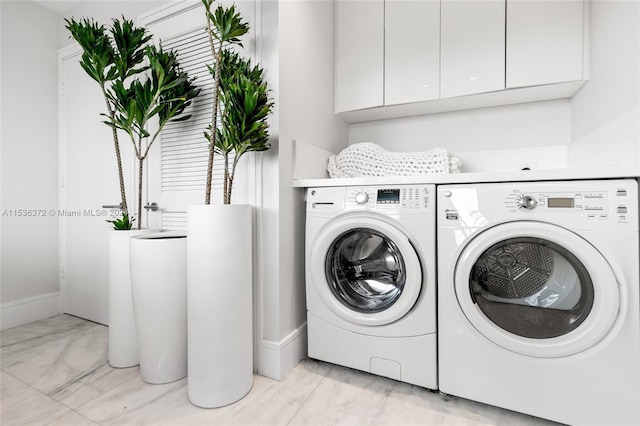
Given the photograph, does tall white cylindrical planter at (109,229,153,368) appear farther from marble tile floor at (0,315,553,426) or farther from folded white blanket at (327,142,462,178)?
folded white blanket at (327,142,462,178)

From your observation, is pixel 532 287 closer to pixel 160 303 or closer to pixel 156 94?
pixel 160 303

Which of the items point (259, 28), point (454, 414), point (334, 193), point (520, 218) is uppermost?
point (259, 28)

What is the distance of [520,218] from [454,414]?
2.72ft

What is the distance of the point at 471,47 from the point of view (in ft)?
5.67

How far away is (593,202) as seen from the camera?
1.06 meters

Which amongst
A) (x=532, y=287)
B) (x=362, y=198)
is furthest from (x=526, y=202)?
(x=362, y=198)

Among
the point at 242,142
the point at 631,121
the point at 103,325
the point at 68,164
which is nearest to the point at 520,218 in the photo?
the point at 631,121

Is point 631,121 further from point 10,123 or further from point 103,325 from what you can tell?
point 10,123

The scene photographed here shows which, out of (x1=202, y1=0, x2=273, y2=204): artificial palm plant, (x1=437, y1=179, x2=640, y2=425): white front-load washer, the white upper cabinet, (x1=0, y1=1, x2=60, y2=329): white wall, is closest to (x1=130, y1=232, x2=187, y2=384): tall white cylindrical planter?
(x1=202, y1=0, x2=273, y2=204): artificial palm plant

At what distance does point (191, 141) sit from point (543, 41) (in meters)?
2.01

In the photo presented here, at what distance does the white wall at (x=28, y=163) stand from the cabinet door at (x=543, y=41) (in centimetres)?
324

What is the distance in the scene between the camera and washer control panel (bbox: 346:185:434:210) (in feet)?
4.32

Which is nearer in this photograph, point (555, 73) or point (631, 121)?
point (631, 121)

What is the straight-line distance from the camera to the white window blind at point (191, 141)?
1707mm
